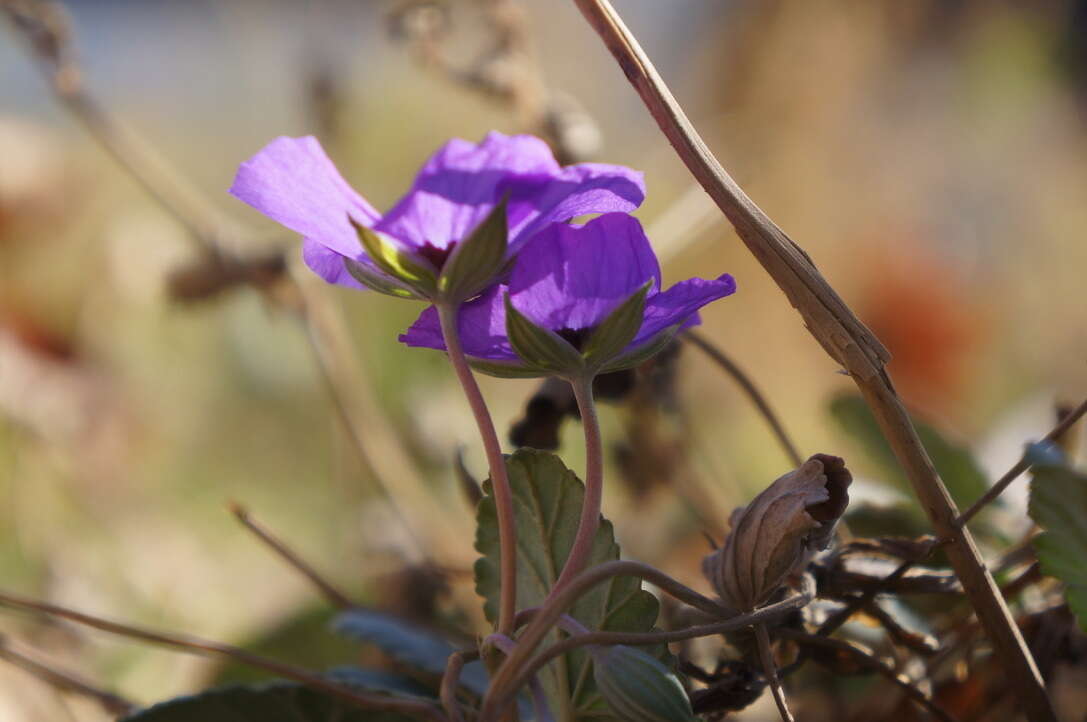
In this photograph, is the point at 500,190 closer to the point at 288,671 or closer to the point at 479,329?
the point at 479,329

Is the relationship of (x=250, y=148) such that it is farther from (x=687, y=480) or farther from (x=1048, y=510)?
(x=1048, y=510)

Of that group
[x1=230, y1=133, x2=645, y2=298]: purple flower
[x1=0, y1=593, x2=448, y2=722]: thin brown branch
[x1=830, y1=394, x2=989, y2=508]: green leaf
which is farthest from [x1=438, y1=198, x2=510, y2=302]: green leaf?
[x1=830, y1=394, x2=989, y2=508]: green leaf

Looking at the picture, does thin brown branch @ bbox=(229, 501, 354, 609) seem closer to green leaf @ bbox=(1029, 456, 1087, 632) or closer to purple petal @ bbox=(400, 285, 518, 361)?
purple petal @ bbox=(400, 285, 518, 361)

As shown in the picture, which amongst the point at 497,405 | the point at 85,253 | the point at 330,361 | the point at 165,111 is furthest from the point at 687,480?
the point at 165,111

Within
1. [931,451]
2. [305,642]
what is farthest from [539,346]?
[305,642]

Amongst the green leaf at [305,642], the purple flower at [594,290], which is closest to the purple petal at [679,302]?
the purple flower at [594,290]
